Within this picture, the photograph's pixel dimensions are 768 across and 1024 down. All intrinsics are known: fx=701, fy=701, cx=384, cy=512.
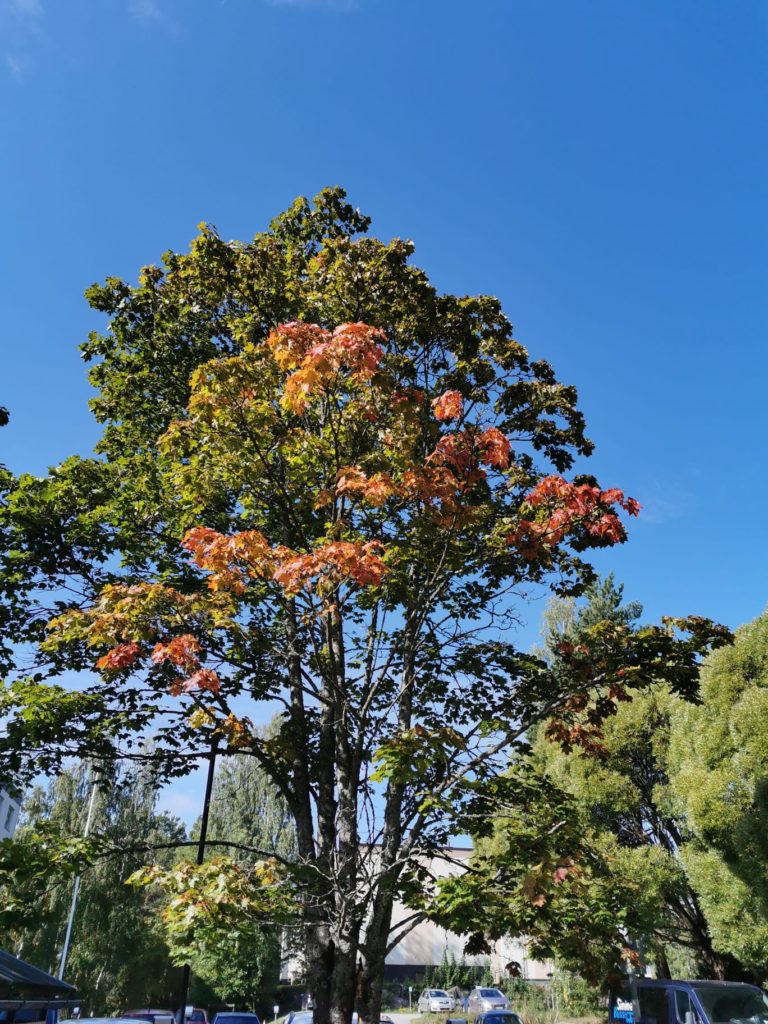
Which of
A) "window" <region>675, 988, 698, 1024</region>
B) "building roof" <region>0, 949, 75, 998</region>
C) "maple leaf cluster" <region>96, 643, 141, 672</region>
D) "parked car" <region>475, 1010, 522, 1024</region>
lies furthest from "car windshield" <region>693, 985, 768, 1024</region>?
"parked car" <region>475, 1010, 522, 1024</region>

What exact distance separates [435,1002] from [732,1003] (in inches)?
1159

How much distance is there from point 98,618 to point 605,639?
16.3 ft

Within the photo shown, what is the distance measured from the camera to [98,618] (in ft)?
→ 20.0

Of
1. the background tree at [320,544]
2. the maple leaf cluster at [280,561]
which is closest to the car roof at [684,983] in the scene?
the background tree at [320,544]

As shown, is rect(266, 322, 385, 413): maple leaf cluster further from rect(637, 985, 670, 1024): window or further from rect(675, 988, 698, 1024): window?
rect(637, 985, 670, 1024): window

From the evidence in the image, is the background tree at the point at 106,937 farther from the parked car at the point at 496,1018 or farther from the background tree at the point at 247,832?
the parked car at the point at 496,1018

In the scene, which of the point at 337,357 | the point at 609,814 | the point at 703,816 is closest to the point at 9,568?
the point at 337,357

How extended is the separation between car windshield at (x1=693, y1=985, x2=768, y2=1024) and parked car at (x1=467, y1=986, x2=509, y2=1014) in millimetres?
24039

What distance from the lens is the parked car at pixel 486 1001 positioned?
96.5 feet

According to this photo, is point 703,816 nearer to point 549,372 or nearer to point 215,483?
point 549,372

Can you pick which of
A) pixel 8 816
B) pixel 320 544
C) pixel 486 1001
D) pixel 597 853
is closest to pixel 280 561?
pixel 320 544

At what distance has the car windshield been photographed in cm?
890

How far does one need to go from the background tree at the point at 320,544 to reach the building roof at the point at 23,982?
3727 millimetres

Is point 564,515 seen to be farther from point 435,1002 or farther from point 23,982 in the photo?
point 435,1002
